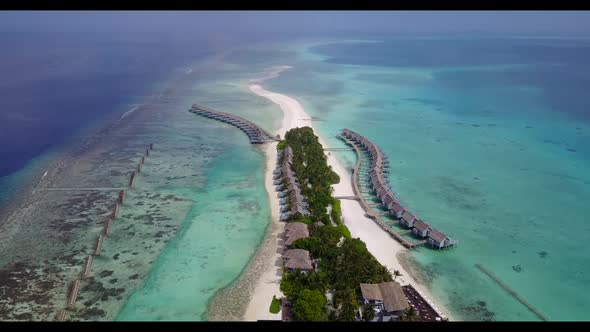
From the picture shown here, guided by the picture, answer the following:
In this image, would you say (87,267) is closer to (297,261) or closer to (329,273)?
(297,261)

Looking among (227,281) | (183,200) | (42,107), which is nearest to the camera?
(227,281)

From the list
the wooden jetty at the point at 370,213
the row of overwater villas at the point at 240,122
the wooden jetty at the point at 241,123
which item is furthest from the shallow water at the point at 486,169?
the row of overwater villas at the point at 240,122

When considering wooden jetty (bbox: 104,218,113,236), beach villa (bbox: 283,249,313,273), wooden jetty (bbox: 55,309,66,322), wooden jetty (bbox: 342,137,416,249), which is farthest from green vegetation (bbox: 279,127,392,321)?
wooden jetty (bbox: 104,218,113,236)

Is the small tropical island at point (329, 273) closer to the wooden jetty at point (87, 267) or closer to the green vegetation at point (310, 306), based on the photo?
the green vegetation at point (310, 306)

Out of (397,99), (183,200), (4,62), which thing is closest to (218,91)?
(397,99)

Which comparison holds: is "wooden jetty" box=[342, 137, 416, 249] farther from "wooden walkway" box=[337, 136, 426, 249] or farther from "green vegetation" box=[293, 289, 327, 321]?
"green vegetation" box=[293, 289, 327, 321]

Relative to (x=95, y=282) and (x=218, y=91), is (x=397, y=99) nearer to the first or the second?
(x=218, y=91)
